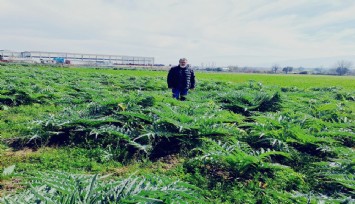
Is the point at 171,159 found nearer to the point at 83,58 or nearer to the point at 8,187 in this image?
the point at 8,187

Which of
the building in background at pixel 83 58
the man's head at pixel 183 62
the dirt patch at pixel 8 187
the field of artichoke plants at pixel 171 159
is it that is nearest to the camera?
the field of artichoke plants at pixel 171 159

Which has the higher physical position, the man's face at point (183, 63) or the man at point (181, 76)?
the man's face at point (183, 63)

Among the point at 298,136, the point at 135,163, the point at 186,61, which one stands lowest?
the point at 135,163

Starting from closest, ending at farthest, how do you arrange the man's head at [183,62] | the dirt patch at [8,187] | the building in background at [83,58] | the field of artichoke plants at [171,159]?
the field of artichoke plants at [171,159] → the dirt patch at [8,187] → the man's head at [183,62] → the building in background at [83,58]

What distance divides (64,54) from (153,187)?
262 ft

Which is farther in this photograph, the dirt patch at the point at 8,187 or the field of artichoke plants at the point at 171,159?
the dirt patch at the point at 8,187

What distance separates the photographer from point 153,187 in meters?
2.32

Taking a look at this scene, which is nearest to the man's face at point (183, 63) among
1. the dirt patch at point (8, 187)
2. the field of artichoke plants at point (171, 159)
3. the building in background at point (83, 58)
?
the field of artichoke plants at point (171, 159)

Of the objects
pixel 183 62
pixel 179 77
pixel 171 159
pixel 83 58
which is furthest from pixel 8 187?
pixel 83 58

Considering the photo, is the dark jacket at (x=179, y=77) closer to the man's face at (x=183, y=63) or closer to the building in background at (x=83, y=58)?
the man's face at (x=183, y=63)

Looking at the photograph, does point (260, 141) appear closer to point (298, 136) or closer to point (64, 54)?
point (298, 136)

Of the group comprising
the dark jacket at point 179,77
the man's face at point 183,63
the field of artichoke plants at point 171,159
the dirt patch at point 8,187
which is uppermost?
the man's face at point 183,63

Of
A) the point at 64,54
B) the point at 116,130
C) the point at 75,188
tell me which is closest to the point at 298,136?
the point at 116,130

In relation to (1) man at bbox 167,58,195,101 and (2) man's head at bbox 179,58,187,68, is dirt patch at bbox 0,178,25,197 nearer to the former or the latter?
(1) man at bbox 167,58,195,101
